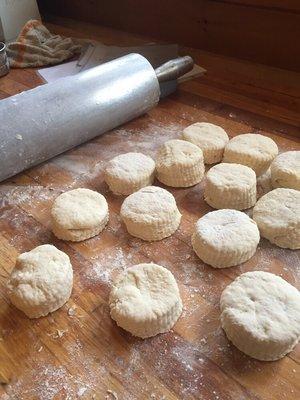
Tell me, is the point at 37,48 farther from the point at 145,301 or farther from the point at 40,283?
the point at 145,301

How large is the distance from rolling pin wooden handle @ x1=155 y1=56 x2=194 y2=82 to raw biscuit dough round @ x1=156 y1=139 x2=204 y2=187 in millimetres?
545

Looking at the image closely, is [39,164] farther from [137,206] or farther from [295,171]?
[295,171]

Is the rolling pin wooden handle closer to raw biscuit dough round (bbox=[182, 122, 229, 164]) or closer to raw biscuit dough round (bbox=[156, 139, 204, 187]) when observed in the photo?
raw biscuit dough round (bbox=[182, 122, 229, 164])

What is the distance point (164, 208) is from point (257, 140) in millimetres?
547

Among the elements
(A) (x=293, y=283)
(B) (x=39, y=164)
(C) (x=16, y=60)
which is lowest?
(A) (x=293, y=283)

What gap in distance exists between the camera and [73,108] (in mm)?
1692

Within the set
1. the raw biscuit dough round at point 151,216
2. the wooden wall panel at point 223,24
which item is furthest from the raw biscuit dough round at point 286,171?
the wooden wall panel at point 223,24

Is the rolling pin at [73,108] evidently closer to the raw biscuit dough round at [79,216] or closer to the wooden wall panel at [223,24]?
Result: the raw biscuit dough round at [79,216]

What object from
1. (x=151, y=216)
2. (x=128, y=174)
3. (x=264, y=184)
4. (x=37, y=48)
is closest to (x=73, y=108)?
(x=128, y=174)

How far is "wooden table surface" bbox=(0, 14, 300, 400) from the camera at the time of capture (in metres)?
0.97

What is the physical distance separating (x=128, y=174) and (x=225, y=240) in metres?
0.48

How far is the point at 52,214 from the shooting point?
1.36 m

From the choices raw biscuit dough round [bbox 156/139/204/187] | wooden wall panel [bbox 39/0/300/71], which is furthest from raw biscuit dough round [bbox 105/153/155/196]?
wooden wall panel [bbox 39/0/300/71]

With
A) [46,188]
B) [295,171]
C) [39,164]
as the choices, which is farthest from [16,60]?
[295,171]
